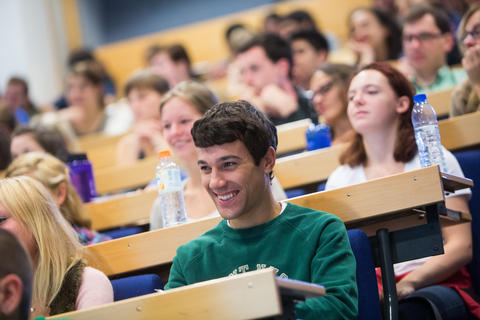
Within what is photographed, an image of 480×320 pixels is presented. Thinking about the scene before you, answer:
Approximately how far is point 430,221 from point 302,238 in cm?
48

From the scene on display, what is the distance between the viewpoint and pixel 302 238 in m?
1.99

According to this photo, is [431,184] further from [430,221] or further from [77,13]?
[77,13]

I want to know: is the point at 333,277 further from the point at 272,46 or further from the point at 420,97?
the point at 272,46

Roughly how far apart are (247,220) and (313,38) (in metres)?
3.30

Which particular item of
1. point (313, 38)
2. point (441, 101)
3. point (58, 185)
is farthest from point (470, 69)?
point (313, 38)

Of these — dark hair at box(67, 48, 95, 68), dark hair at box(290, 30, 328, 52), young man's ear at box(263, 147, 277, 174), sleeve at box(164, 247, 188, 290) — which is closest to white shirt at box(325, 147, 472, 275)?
young man's ear at box(263, 147, 277, 174)

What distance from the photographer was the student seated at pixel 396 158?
246 centimetres

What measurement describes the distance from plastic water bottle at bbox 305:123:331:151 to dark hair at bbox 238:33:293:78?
1303mm

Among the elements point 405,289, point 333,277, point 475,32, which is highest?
Answer: point 475,32

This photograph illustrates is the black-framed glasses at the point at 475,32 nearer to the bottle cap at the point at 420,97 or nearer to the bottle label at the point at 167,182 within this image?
the bottle cap at the point at 420,97

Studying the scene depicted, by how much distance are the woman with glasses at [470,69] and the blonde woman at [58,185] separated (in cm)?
164

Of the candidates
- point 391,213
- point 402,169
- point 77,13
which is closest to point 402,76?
point 402,169

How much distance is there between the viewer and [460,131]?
2.91 m

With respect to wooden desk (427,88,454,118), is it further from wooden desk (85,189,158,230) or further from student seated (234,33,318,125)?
wooden desk (85,189,158,230)
